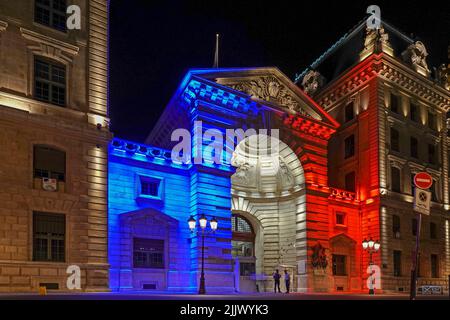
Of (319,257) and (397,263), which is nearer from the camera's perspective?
(319,257)

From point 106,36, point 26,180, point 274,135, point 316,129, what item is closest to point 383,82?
point 316,129

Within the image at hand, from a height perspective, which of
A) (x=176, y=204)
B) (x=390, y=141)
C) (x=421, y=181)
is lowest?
(x=176, y=204)

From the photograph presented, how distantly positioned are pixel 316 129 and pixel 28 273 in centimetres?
2731

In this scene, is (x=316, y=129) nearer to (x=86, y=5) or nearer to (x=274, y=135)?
(x=274, y=135)

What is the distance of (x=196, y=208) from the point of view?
3444 cm

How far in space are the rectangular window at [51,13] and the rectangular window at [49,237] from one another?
11.2m

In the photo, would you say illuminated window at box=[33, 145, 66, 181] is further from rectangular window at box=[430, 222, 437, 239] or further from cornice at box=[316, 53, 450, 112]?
rectangular window at box=[430, 222, 437, 239]

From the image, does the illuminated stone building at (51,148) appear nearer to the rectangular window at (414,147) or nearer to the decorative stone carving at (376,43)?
the decorative stone carving at (376,43)

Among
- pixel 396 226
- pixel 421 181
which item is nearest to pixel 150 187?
pixel 421 181

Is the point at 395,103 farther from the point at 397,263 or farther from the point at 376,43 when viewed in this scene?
the point at 397,263

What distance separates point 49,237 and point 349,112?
113 ft

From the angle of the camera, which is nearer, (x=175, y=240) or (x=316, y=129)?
(x=175, y=240)

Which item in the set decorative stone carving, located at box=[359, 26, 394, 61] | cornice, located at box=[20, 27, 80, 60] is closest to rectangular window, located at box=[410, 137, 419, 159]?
decorative stone carving, located at box=[359, 26, 394, 61]

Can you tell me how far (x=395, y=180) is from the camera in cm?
4722
